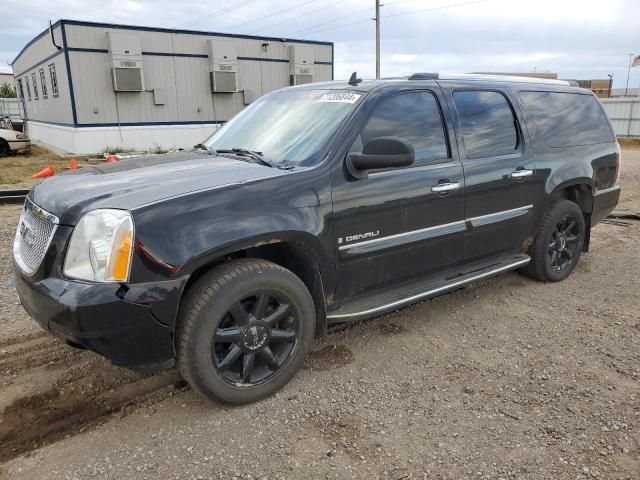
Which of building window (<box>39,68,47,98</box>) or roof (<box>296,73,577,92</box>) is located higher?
building window (<box>39,68,47,98</box>)

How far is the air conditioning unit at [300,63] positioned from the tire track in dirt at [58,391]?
19.1m

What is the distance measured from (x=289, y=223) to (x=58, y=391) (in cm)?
179

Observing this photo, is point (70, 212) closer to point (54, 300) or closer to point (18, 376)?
point (54, 300)

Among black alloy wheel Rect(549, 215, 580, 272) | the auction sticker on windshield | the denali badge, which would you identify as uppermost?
the auction sticker on windshield

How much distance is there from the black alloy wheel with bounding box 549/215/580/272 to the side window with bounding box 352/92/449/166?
1820 millimetres

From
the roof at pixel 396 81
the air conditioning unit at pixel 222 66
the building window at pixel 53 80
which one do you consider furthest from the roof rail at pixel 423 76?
the building window at pixel 53 80

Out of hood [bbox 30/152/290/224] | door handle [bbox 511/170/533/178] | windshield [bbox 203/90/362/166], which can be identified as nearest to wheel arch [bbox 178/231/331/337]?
hood [bbox 30/152/290/224]

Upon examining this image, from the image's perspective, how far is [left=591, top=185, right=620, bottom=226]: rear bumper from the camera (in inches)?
206

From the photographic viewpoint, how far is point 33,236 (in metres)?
2.92

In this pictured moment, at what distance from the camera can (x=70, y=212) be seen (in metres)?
2.65

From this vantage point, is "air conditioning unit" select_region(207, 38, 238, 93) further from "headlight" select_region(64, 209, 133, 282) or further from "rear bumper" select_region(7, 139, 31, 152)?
"headlight" select_region(64, 209, 133, 282)

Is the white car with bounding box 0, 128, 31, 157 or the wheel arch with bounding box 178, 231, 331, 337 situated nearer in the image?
the wheel arch with bounding box 178, 231, 331, 337

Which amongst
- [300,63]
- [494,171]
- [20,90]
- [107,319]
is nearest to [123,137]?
[300,63]

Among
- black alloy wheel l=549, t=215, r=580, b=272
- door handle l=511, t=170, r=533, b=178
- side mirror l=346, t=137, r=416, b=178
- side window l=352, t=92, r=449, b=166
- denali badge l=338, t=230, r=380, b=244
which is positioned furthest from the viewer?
black alloy wheel l=549, t=215, r=580, b=272
